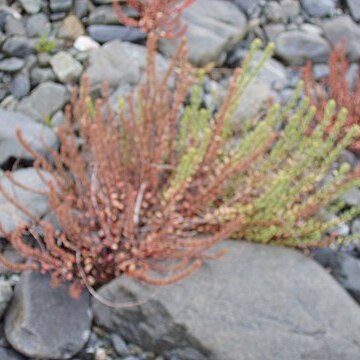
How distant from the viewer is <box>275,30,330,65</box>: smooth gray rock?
3982mm

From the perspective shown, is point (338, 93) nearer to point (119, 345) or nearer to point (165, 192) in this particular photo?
point (165, 192)

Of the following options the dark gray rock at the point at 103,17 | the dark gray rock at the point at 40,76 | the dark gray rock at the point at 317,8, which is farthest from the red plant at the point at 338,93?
the dark gray rock at the point at 40,76

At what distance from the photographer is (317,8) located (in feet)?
14.0

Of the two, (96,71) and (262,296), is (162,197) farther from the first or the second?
(96,71)

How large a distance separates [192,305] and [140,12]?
185 cm

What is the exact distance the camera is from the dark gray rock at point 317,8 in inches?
167

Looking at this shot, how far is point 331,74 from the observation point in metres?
3.44

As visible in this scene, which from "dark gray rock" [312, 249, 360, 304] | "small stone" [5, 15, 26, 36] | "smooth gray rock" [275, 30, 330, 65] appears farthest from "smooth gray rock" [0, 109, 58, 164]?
"smooth gray rock" [275, 30, 330, 65]

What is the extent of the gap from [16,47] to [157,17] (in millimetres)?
773

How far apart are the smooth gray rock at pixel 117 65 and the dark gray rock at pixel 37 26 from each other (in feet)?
1.08

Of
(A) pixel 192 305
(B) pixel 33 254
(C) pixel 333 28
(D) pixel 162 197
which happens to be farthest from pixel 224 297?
(C) pixel 333 28

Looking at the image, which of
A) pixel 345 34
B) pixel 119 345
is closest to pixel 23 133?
pixel 119 345

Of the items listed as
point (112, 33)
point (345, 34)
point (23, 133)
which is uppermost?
point (345, 34)

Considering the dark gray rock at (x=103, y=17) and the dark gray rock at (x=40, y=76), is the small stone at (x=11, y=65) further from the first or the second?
the dark gray rock at (x=103, y=17)
